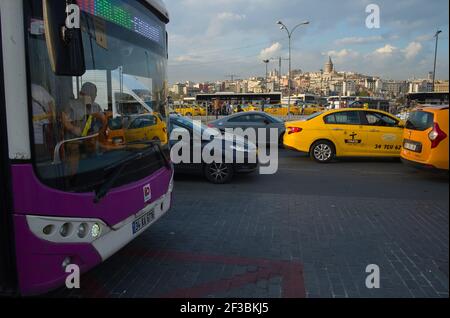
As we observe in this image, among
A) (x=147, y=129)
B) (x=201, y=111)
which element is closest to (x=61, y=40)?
(x=147, y=129)

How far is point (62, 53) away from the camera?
2.58 metres

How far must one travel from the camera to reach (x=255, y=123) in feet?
46.3

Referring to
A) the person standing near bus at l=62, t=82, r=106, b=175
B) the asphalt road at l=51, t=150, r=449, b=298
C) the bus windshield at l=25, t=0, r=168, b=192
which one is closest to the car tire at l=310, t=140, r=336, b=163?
the asphalt road at l=51, t=150, r=449, b=298

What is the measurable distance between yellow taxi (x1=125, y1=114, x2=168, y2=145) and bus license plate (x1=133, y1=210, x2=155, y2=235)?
29.5 inches

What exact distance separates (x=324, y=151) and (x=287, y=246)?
6.72 m

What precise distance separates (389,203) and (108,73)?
5.20 metres

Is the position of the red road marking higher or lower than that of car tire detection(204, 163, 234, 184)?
lower

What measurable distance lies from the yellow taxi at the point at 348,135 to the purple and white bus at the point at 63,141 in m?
8.05

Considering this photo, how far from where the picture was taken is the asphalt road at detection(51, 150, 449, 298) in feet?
11.8

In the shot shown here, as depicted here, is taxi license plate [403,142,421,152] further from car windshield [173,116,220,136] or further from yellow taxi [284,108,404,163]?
car windshield [173,116,220,136]

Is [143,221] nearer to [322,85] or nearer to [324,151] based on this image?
[324,151]

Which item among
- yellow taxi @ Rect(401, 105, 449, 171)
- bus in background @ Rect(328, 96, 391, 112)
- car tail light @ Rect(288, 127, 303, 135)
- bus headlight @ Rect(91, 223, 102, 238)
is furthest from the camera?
bus in background @ Rect(328, 96, 391, 112)

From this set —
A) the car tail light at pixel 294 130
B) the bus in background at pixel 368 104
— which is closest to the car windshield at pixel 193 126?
the car tail light at pixel 294 130
